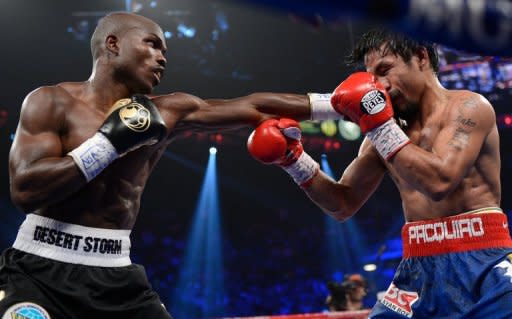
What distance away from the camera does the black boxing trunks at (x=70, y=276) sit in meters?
1.90

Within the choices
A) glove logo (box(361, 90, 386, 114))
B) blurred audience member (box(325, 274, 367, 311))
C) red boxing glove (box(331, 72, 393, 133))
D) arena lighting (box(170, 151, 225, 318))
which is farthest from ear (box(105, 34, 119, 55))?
arena lighting (box(170, 151, 225, 318))

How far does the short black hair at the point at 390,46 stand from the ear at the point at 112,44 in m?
1.02

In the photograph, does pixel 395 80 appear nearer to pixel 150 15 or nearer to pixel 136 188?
pixel 136 188

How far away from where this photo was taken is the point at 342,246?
13086mm

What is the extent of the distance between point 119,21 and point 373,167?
49.1 inches

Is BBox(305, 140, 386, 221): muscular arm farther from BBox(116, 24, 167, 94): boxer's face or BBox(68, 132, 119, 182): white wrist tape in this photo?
BBox(68, 132, 119, 182): white wrist tape

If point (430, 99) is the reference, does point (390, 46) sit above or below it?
above

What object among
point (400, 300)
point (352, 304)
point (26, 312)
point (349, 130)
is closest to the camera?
point (26, 312)

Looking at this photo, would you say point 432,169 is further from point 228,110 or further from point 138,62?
point 138,62

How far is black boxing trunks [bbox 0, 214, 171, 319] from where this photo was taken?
6.23 ft

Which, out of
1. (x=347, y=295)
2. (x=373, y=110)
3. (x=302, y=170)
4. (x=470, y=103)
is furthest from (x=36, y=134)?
(x=347, y=295)

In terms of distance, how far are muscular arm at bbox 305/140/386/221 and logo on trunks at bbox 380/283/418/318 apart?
0.51 metres

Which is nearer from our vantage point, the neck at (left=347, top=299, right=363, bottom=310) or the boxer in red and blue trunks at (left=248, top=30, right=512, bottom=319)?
the boxer in red and blue trunks at (left=248, top=30, right=512, bottom=319)

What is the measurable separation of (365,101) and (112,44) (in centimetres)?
106
